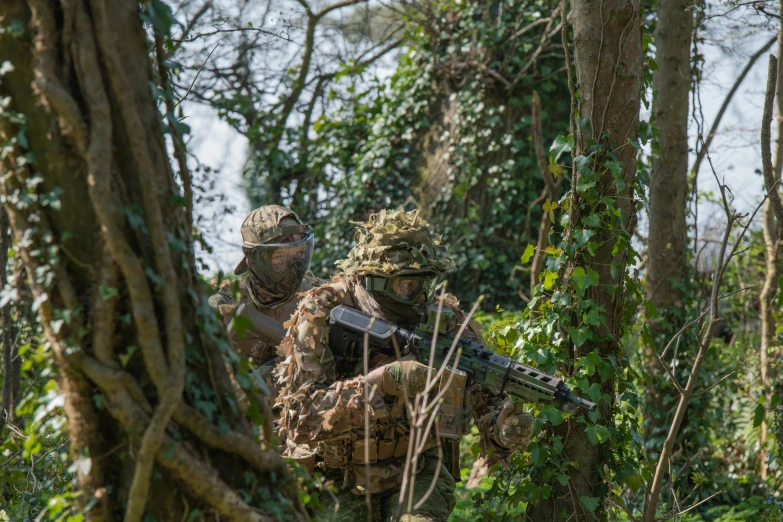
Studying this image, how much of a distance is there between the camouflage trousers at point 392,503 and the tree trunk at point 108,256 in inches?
63.8

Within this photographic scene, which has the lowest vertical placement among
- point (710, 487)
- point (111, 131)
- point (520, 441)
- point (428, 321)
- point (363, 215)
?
point (710, 487)

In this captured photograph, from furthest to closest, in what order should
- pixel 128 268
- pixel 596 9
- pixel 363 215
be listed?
pixel 363 215, pixel 596 9, pixel 128 268

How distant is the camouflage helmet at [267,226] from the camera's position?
206 inches

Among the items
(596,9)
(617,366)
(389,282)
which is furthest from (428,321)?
(596,9)

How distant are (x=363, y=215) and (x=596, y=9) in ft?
21.0

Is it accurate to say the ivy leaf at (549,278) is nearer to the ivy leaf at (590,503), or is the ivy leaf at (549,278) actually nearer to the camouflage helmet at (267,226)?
the ivy leaf at (590,503)

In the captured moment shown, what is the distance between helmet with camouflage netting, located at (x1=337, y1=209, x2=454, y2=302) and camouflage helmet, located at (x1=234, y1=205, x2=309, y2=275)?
1208 millimetres

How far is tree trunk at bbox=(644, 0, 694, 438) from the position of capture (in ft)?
23.1

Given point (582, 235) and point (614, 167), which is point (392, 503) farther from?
point (614, 167)

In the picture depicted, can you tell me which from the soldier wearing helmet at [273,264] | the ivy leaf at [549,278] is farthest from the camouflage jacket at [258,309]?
the ivy leaf at [549,278]

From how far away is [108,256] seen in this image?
221cm

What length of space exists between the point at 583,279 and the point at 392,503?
1.45 m

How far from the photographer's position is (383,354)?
4.11 meters

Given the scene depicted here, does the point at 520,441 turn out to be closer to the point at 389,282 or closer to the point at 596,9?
the point at 389,282
